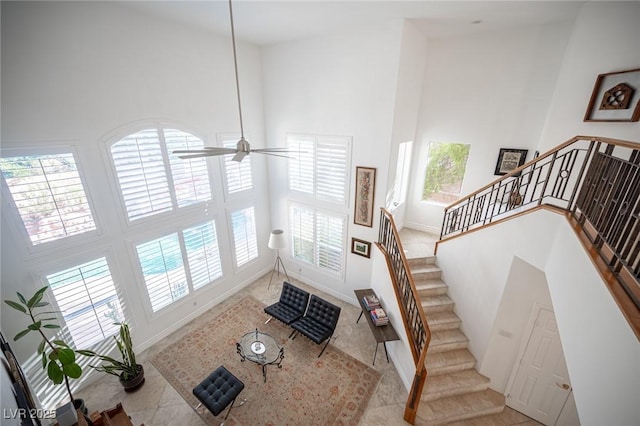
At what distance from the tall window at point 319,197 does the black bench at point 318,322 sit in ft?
3.79

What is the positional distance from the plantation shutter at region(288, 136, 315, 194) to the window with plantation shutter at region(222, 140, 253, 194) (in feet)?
3.39

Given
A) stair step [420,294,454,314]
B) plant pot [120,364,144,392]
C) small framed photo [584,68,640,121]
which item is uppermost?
small framed photo [584,68,640,121]

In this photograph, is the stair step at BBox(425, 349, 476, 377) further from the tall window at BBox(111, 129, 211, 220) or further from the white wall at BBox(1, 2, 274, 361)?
the tall window at BBox(111, 129, 211, 220)

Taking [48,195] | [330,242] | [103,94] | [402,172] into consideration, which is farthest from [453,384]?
[103,94]

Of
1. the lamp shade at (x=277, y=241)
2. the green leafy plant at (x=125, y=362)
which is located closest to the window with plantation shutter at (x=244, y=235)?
the lamp shade at (x=277, y=241)

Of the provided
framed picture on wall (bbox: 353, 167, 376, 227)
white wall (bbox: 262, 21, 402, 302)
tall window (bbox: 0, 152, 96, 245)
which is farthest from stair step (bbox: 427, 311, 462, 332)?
tall window (bbox: 0, 152, 96, 245)

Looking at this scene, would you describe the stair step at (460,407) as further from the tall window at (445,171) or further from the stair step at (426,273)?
the tall window at (445,171)

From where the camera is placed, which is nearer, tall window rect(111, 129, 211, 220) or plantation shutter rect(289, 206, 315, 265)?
tall window rect(111, 129, 211, 220)

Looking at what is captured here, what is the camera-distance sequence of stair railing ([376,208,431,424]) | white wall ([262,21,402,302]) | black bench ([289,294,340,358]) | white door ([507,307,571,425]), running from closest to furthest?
stair railing ([376,208,431,424]) → white door ([507,307,571,425]) → white wall ([262,21,402,302]) → black bench ([289,294,340,358])

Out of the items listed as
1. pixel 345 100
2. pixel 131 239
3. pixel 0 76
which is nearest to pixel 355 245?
pixel 345 100

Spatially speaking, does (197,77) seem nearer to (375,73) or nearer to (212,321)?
(375,73)

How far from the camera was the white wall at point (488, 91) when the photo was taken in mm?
4609

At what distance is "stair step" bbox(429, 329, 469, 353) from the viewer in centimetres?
434

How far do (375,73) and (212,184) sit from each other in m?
3.92
